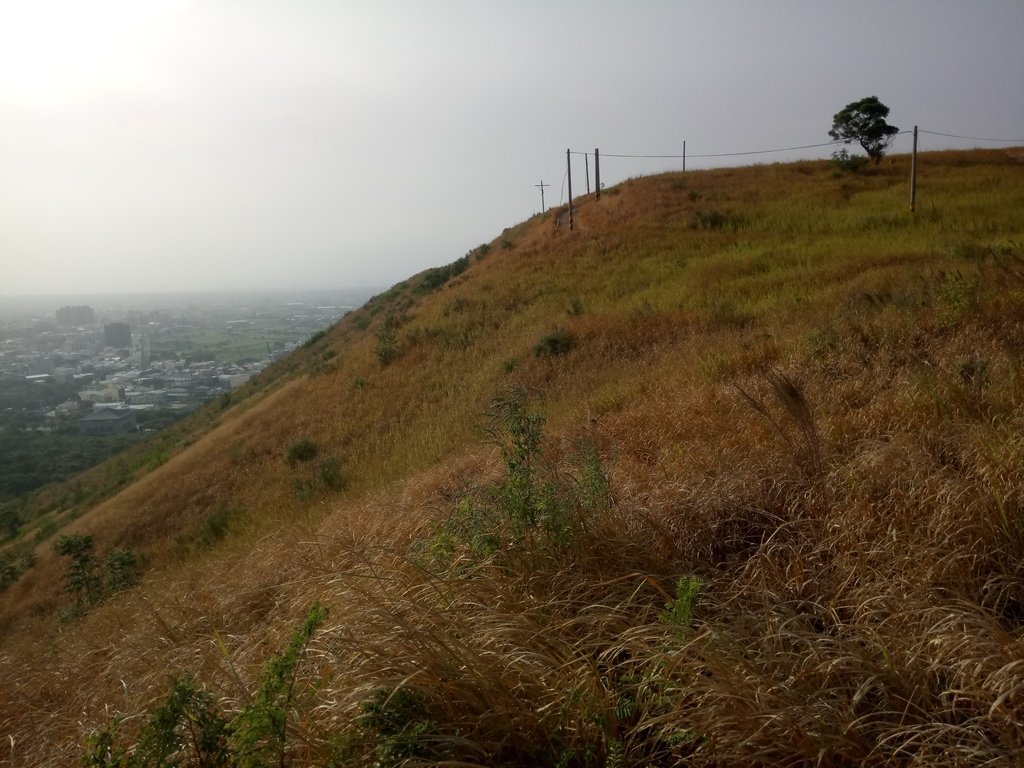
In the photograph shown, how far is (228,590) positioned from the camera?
5273mm

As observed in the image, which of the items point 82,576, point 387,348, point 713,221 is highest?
point 713,221

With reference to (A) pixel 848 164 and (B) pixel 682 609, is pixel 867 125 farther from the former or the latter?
(B) pixel 682 609

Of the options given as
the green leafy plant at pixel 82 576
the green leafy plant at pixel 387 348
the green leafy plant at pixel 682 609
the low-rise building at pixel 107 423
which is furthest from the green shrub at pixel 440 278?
the green leafy plant at pixel 682 609

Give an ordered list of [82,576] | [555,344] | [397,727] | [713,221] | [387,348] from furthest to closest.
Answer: [713,221] → [387,348] → [555,344] → [82,576] → [397,727]

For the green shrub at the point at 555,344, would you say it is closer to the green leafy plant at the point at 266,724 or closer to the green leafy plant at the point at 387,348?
the green leafy plant at the point at 387,348

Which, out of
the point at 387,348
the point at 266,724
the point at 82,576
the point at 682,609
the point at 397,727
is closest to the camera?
the point at 266,724

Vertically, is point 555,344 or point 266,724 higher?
point 266,724

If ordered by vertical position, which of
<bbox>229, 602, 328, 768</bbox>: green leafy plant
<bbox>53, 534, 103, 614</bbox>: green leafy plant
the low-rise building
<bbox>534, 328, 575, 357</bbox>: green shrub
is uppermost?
<bbox>229, 602, 328, 768</bbox>: green leafy plant

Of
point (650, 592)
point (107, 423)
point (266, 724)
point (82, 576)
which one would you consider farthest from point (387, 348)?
point (107, 423)

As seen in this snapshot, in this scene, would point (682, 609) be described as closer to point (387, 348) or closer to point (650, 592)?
point (650, 592)

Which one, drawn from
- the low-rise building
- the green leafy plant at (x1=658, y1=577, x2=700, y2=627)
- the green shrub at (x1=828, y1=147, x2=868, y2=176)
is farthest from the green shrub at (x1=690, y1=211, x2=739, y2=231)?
the low-rise building

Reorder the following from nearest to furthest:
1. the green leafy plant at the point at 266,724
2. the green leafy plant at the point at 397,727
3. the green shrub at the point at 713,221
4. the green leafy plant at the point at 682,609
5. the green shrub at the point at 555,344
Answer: the green leafy plant at the point at 266,724
the green leafy plant at the point at 397,727
the green leafy plant at the point at 682,609
the green shrub at the point at 555,344
the green shrub at the point at 713,221

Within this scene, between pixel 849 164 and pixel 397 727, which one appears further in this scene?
pixel 849 164

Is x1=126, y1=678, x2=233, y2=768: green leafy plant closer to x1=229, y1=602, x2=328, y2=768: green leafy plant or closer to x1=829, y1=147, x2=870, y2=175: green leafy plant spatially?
x1=229, y1=602, x2=328, y2=768: green leafy plant
